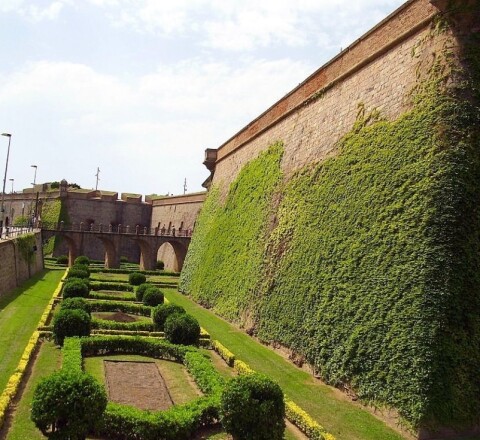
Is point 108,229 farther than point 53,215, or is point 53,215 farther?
point 108,229

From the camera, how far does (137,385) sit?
10.3 meters

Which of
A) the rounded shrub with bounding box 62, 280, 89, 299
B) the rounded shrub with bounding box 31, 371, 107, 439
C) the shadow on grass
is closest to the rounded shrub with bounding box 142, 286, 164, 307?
the rounded shrub with bounding box 62, 280, 89, 299

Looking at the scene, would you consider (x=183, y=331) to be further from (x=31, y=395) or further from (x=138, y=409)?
(x=138, y=409)

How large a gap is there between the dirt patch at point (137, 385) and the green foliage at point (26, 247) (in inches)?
570

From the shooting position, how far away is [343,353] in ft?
33.5

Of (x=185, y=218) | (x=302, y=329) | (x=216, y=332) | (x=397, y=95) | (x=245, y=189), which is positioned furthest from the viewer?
(x=185, y=218)

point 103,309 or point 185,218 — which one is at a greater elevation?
point 185,218

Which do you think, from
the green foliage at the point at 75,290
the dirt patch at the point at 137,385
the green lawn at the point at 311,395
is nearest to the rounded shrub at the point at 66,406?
the dirt patch at the point at 137,385

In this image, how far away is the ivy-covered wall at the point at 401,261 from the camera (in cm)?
833

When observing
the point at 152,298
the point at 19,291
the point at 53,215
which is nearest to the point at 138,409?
the point at 152,298

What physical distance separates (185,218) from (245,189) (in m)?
21.2

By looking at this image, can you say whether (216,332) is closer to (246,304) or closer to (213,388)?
(246,304)

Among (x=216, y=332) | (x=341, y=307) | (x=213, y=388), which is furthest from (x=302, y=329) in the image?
(x=216, y=332)

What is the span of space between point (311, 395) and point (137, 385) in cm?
356
